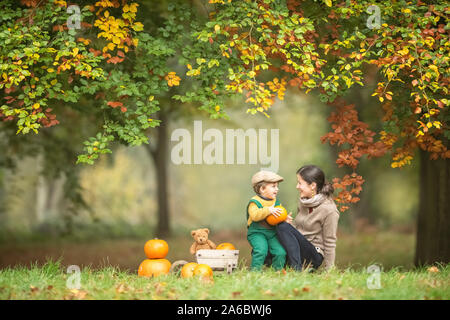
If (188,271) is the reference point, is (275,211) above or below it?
above

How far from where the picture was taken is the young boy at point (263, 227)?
584 cm

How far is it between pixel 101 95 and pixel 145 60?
929 millimetres

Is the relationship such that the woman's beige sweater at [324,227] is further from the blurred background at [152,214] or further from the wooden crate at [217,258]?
the wooden crate at [217,258]

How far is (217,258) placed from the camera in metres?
5.85

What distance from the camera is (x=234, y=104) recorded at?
572 inches

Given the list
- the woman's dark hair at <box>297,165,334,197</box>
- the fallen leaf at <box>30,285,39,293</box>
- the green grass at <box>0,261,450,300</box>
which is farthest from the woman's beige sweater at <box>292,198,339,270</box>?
the fallen leaf at <box>30,285,39,293</box>

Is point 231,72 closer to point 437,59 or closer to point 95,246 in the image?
point 437,59

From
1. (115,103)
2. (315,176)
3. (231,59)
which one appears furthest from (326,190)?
(115,103)

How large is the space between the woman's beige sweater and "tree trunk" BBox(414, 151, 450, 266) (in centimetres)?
260

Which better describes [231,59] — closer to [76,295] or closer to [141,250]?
[76,295]

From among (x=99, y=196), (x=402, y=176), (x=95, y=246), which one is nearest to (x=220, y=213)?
(x=99, y=196)

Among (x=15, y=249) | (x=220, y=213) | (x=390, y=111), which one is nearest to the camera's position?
(x=390, y=111)

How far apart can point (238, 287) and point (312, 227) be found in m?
1.56
